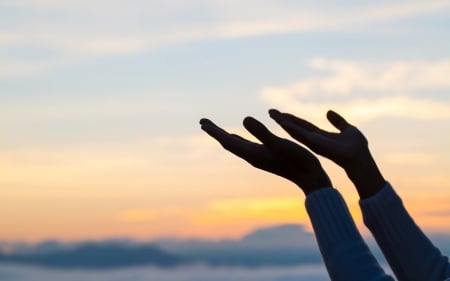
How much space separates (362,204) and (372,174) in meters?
0.17

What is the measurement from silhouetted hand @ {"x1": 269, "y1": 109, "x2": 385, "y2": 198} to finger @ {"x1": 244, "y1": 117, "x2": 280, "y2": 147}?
5.3 inches

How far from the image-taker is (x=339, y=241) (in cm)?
431

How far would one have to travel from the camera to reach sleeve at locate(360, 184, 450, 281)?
4.69m

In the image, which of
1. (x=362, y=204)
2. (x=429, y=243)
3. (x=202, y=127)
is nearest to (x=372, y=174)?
(x=362, y=204)

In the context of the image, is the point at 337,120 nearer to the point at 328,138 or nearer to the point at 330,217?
the point at 328,138

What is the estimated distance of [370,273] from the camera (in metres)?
4.14

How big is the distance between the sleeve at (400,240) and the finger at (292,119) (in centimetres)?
49

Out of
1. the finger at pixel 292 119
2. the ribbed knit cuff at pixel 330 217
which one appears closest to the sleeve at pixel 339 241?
the ribbed knit cuff at pixel 330 217

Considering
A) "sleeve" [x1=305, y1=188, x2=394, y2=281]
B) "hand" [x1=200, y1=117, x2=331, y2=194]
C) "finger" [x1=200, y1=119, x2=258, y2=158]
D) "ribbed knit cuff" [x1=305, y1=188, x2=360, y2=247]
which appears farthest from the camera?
"finger" [x1=200, y1=119, x2=258, y2=158]

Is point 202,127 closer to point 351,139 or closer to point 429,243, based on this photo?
point 351,139

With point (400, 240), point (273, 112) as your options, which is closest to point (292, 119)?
point (273, 112)

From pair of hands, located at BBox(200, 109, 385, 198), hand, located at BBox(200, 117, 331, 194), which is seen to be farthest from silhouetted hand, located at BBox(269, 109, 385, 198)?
hand, located at BBox(200, 117, 331, 194)

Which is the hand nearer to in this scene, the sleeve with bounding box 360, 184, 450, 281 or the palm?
the palm

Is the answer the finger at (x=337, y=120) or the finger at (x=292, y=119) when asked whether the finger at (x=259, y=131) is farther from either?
the finger at (x=337, y=120)
